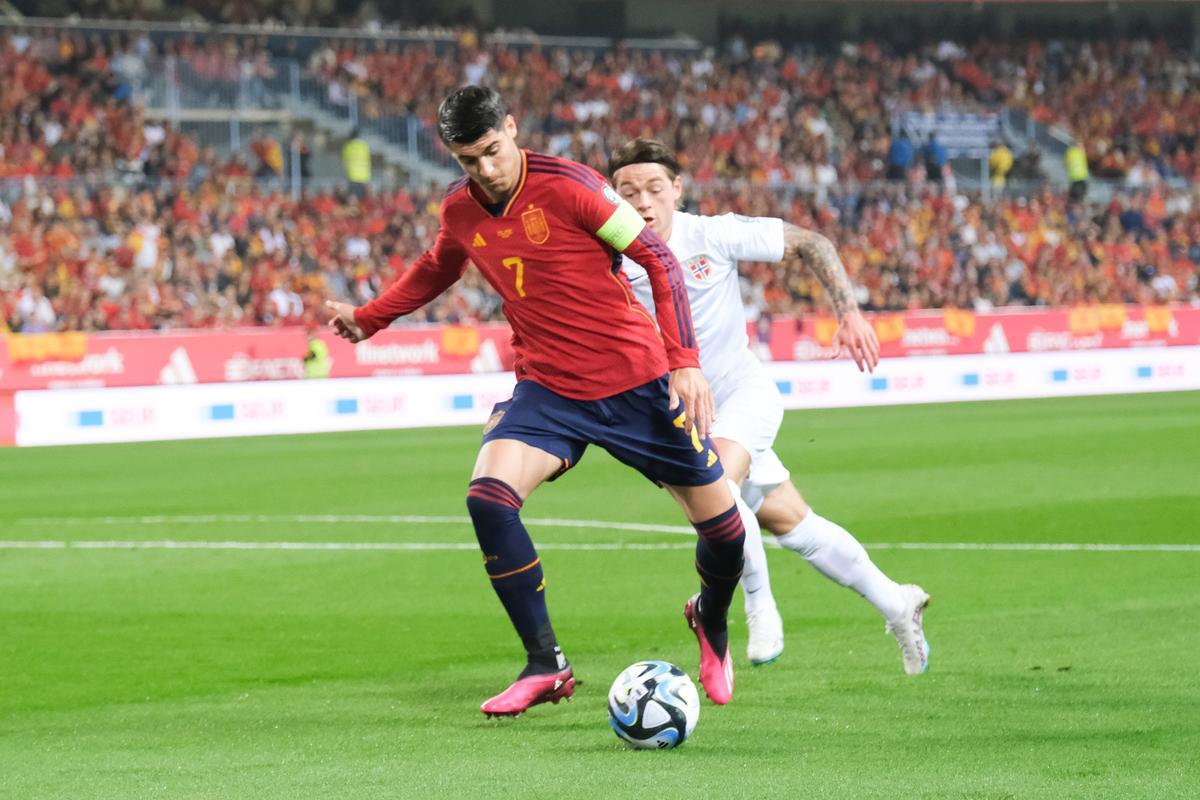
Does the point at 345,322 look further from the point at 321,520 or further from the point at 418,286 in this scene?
the point at 321,520

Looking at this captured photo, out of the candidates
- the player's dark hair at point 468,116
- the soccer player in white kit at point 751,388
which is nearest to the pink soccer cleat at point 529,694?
the soccer player in white kit at point 751,388

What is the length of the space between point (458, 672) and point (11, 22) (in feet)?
86.8

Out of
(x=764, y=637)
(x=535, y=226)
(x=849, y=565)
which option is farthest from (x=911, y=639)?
(x=535, y=226)

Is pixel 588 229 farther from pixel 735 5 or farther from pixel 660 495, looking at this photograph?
pixel 735 5

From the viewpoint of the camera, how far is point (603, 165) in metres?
32.8

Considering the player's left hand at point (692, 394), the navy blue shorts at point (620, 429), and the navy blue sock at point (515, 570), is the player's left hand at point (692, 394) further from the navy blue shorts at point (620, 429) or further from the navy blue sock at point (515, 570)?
the navy blue sock at point (515, 570)

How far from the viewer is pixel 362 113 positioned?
33.4 meters

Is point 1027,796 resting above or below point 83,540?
above

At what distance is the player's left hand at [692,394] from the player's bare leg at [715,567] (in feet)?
1.28

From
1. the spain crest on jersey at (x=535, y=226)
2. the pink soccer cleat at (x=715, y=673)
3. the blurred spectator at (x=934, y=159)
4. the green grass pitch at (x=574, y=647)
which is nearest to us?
the green grass pitch at (x=574, y=647)

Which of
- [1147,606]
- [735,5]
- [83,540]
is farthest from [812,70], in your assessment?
[1147,606]

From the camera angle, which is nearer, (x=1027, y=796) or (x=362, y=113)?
(x=1027, y=796)

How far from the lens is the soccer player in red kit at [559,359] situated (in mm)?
5992

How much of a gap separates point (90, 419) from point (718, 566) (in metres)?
16.0
